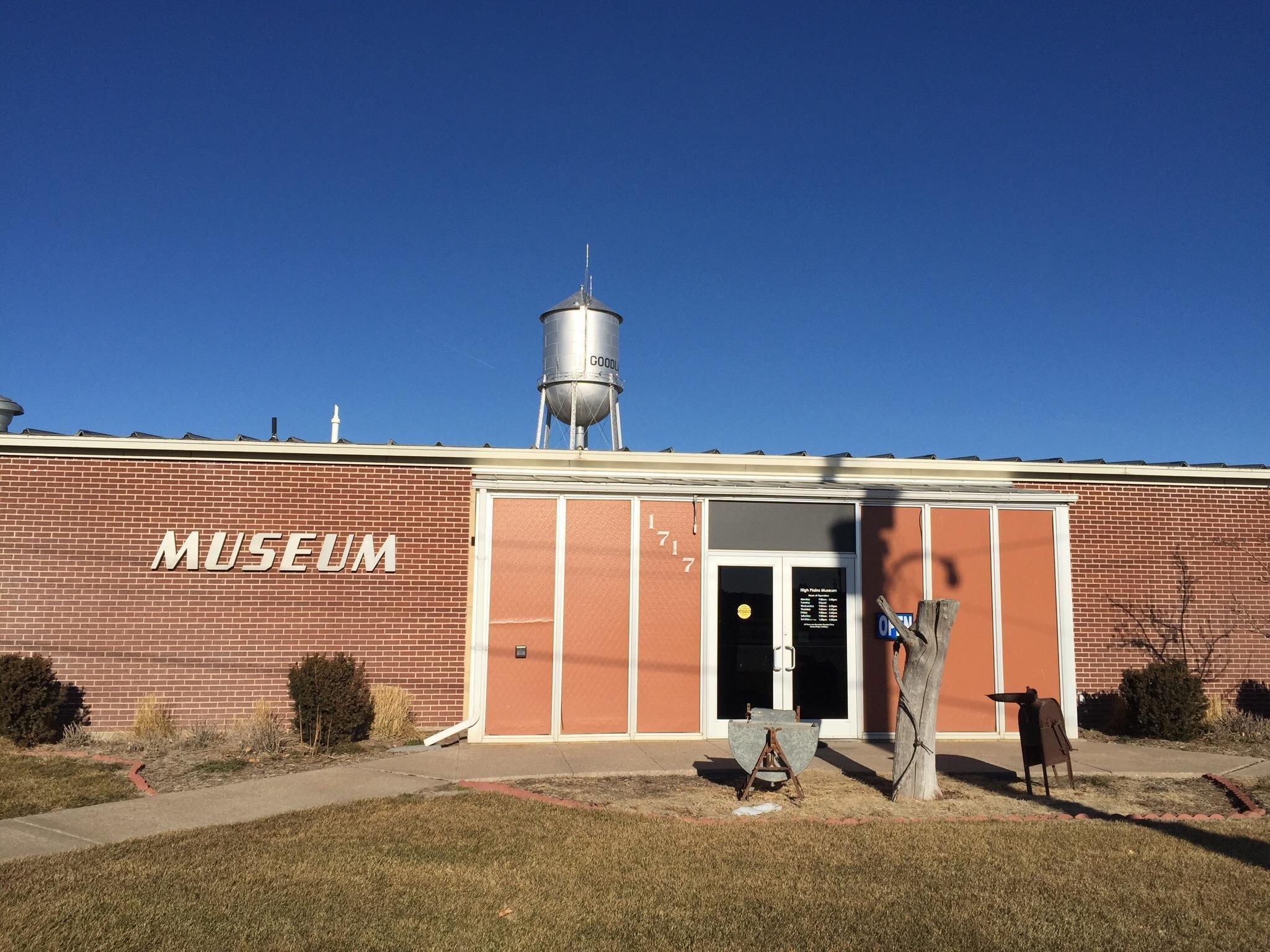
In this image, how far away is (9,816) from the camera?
303 inches

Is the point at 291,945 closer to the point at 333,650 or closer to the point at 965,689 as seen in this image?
the point at 333,650

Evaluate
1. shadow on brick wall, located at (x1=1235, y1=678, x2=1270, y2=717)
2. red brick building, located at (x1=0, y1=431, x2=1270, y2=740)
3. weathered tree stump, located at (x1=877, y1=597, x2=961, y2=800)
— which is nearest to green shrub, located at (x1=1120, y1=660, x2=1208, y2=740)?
red brick building, located at (x1=0, y1=431, x2=1270, y2=740)

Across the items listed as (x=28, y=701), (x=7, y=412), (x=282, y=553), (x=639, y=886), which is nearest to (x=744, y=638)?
(x=282, y=553)

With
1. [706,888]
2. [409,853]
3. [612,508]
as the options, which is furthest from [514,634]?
[706,888]

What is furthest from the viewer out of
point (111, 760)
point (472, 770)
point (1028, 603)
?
point (1028, 603)

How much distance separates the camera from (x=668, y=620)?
11859mm

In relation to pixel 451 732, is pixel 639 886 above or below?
below

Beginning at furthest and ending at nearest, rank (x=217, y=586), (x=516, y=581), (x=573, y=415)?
(x=573, y=415)
(x=217, y=586)
(x=516, y=581)

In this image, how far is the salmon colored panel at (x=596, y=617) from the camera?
11.6m

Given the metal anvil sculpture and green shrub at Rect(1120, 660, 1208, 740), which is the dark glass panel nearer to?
the metal anvil sculpture

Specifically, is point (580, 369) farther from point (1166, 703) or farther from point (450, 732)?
point (1166, 703)

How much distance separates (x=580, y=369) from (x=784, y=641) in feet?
26.7

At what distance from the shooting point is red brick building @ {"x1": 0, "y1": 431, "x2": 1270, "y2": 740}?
38.1 ft

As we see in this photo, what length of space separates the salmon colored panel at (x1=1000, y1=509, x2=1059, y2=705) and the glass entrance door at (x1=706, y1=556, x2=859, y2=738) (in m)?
1.49
